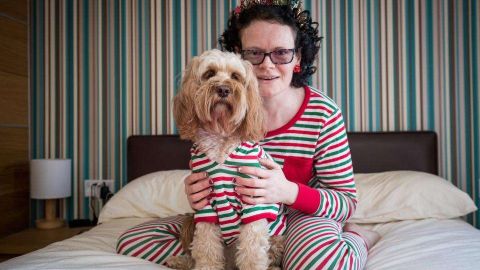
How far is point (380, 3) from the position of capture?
108 inches

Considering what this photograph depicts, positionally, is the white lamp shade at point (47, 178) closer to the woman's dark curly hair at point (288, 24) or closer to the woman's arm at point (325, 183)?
the woman's dark curly hair at point (288, 24)

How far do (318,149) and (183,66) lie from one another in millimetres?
1667

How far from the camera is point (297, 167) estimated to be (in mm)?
1519

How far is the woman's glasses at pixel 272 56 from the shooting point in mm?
1513

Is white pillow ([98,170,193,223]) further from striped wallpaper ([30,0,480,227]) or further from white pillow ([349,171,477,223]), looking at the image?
white pillow ([349,171,477,223])

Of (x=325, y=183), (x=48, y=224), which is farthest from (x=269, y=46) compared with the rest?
(x=48, y=224)

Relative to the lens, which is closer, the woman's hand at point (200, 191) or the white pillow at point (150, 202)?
the woman's hand at point (200, 191)

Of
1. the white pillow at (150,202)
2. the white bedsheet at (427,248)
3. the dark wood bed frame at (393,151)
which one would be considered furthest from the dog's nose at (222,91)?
the dark wood bed frame at (393,151)

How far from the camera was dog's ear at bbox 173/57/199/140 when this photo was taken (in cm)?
128

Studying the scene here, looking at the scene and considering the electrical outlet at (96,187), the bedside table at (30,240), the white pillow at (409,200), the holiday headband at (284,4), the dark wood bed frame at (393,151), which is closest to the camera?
the holiday headband at (284,4)

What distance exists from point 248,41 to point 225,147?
489 millimetres

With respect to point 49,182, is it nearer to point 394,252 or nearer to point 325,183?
point 325,183

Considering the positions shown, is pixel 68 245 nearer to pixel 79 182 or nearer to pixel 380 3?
pixel 79 182

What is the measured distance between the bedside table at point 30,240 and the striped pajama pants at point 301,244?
3.68 ft
